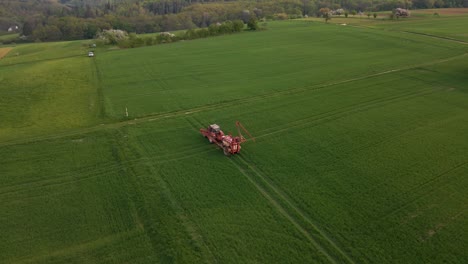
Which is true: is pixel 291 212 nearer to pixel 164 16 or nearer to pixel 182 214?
pixel 182 214

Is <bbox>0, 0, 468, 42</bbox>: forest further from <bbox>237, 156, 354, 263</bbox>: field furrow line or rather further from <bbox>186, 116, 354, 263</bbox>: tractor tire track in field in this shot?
<bbox>186, 116, 354, 263</bbox>: tractor tire track in field

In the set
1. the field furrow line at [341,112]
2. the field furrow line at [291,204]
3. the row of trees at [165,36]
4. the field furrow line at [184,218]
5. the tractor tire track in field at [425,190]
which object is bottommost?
the field furrow line at [184,218]

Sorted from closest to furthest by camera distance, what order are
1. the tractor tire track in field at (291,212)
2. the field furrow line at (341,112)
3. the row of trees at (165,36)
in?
the tractor tire track in field at (291,212) < the field furrow line at (341,112) < the row of trees at (165,36)

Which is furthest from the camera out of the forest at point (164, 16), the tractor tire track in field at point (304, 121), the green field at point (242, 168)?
the forest at point (164, 16)

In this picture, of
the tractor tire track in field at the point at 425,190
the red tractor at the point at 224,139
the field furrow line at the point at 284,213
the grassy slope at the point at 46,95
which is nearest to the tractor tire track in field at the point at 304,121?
the red tractor at the point at 224,139

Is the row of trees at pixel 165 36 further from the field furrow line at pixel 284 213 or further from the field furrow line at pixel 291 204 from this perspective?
the field furrow line at pixel 284 213

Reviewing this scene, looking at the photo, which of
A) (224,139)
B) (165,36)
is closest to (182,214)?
(224,139)

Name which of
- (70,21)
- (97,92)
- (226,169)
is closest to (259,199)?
(226,169)
